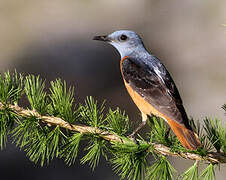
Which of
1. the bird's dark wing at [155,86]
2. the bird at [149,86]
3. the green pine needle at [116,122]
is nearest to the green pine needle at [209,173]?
the bird at [149,86]

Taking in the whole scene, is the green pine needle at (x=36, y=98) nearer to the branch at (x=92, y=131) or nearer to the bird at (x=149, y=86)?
the branch at (x=92, y=131)

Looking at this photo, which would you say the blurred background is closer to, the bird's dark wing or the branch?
the bird's dark wing

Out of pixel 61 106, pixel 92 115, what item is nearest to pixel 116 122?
pixel 92 115

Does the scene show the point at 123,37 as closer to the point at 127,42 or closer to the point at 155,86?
the point at 127,42

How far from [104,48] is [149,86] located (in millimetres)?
6746

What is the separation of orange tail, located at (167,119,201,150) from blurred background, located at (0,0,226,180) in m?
4.40

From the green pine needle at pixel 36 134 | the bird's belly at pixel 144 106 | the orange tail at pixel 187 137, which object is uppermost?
the green pine needle at pixel 36 134

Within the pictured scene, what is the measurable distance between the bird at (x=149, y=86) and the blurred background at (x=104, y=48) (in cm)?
339

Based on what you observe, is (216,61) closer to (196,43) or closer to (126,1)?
(196,43)

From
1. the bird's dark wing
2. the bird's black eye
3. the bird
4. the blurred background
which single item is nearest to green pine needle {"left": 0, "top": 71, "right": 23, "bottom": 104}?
the bird

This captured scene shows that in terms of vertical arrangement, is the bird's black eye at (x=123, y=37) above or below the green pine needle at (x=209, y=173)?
above

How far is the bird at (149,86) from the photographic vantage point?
13.1 feet

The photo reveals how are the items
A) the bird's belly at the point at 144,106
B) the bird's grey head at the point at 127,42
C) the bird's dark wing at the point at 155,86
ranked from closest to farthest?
the bird's dark wing at the point at 155,86
the bird's belly at the point at 144,106
the bird's grey head at the point at 127,42

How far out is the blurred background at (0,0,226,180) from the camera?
9094 mm
